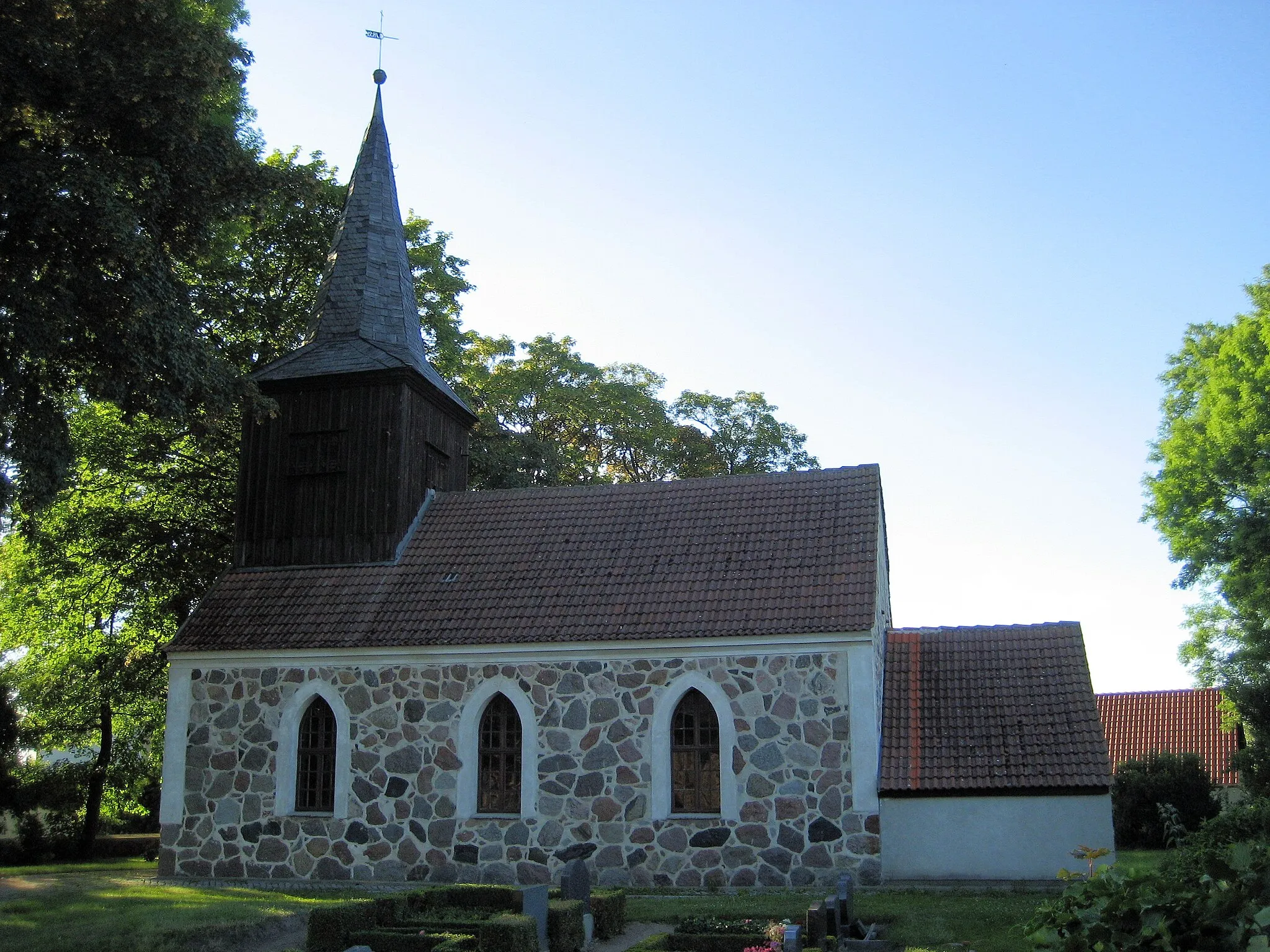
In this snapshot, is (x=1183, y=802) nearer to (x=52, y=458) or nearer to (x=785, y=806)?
(x=785, y=806)

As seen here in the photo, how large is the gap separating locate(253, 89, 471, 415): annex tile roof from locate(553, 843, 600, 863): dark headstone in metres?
8.03

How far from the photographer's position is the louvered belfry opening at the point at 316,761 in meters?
16.4

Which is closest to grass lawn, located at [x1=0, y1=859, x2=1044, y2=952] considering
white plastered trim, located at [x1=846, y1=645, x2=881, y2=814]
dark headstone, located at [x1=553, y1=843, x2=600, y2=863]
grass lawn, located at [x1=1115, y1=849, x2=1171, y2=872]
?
dark headstone, located at [x1=553, y1=843, x2=600, y2=863]

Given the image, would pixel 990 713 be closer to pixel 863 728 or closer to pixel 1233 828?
pixel 863 728

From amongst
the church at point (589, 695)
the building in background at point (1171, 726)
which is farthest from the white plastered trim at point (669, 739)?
the building in background at point (1171, 726)

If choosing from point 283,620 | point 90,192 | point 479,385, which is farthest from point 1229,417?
point 90,192

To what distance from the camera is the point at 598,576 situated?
17031mm

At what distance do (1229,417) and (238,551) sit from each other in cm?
1959

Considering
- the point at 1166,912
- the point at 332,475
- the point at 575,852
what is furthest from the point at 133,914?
the point at 1166,912

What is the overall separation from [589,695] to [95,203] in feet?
28.0

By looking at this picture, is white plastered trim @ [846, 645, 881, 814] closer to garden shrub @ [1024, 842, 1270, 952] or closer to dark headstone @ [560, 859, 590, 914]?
dark headstone @ [560, 859, 590, 914]

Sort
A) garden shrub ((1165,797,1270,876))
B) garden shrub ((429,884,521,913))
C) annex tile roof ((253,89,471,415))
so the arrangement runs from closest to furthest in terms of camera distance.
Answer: garden shrub ((1165,797,1270,876)) → garden shrub ((429,884,521,913)) → annex tile roof ((253,89,471,415))

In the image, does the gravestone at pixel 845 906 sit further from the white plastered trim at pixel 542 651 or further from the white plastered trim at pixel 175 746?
the white plastered trim at pixel 175 746

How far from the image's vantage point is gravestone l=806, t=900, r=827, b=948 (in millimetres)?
9852
